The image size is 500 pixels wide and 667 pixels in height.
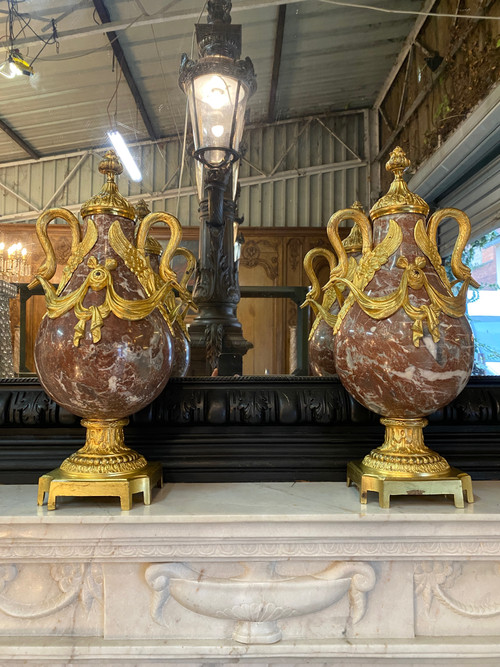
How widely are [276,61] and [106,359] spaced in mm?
1138

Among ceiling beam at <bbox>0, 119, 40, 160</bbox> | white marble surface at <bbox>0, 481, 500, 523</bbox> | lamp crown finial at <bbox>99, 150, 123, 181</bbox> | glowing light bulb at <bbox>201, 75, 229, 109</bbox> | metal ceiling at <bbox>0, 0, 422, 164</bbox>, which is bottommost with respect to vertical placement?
white marble surface at <bbox>0, 481, 500, 523</bbox>

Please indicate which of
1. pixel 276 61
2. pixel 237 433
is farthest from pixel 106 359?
pixel 276 61

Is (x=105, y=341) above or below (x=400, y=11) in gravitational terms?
below

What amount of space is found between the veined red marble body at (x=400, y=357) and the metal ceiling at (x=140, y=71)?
2.54 ft

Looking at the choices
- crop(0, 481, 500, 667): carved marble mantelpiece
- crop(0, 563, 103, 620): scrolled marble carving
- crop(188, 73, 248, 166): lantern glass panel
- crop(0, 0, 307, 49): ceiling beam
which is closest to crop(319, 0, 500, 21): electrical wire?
crop(0, 0, 307, 49): ceiling beam

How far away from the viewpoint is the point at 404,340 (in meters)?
0.59

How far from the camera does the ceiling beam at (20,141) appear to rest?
1.10 meters

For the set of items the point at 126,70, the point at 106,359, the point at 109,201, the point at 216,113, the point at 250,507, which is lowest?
the point at 250,507

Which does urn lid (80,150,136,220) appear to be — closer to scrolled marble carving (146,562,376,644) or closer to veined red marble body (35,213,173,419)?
veined red marble body (35,213,173,419)

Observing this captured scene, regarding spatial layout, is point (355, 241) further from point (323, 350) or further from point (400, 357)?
point (400, 357)

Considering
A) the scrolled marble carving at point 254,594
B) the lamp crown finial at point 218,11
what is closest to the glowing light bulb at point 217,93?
the lamp crown finial at point 218,11

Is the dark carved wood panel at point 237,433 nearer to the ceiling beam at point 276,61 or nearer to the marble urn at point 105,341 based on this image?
the marble urn at point 105,341

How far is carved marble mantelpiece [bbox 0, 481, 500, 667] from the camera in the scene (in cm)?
59

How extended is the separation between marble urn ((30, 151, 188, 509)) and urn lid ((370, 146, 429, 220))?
0.32m
